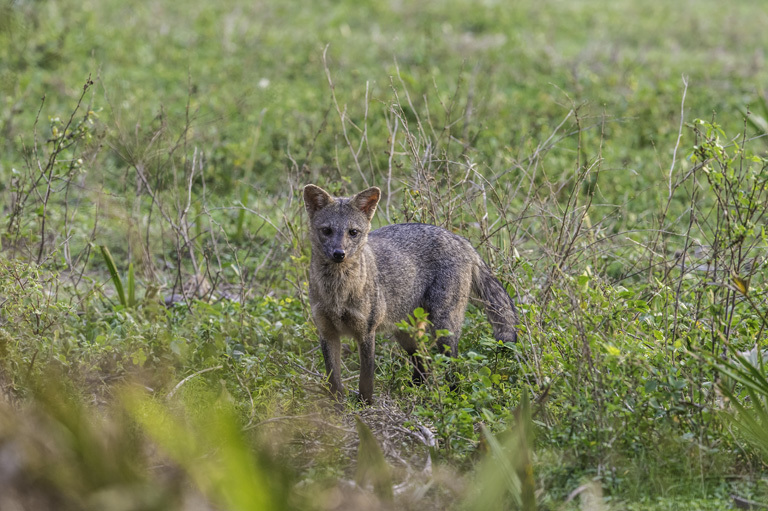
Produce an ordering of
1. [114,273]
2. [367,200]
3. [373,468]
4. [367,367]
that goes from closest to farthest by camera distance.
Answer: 1. [373,468]
2. [367,367]
3. [367,200]
4. [114,273]

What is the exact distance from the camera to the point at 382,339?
21.7 feet

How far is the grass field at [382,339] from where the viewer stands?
3797mm

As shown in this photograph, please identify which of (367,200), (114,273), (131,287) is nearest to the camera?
(367,200)

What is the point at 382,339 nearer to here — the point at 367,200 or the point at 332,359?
the point at 332,359

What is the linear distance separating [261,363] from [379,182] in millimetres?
3360

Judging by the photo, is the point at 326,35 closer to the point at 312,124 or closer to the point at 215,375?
the point at 312,124

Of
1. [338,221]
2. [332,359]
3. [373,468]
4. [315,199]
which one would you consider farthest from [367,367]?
[373,468]

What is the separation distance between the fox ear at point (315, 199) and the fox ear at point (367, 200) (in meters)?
0.18

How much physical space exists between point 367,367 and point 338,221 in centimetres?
96

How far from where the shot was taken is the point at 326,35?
14.4m

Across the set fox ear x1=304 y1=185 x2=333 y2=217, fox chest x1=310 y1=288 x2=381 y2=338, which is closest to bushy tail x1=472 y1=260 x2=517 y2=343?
fox chest x1=310 y1=288 x2=381 y2=338

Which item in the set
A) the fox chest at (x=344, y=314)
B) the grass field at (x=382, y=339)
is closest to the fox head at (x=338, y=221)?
the fox chest at (x=344, y=314)

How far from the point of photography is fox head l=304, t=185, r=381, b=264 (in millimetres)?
5641

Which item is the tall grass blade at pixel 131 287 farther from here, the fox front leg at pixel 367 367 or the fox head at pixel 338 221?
the fox front leg at pixel 367 367
